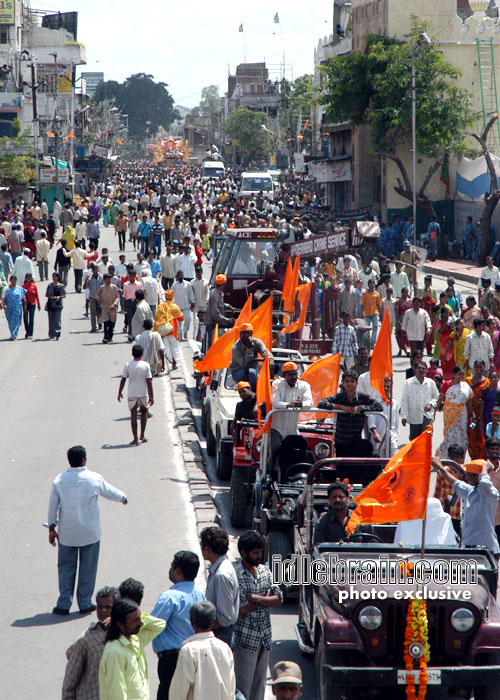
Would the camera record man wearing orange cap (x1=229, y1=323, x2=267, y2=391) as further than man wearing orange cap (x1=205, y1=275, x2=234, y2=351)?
No

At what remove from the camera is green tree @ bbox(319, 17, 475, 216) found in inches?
1604

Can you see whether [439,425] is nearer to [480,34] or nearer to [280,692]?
[280,692]

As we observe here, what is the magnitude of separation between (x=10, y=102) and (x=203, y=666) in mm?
64633

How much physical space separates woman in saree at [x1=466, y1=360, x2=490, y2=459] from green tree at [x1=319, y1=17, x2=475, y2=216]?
2862 centimetres

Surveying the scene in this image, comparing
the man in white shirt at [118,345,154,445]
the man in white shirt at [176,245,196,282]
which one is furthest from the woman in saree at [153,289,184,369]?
the man in white shirt at [176,245,196,282]

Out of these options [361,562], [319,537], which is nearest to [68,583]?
[319,537]

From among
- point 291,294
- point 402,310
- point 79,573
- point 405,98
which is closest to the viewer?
point 79,573

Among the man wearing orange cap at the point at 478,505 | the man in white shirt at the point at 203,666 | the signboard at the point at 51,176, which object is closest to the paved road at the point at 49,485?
the man in white shirt at the point at 203,666

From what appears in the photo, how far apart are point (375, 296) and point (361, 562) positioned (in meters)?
14.8

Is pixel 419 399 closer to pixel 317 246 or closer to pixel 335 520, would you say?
pixel 335 520

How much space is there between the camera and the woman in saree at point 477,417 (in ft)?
43.2

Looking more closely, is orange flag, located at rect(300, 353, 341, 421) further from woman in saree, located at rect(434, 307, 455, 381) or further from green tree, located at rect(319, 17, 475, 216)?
green tree, located at rect(319, 17, 475, 216)

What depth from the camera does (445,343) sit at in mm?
17328

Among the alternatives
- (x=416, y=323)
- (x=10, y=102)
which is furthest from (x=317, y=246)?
(x=10, y=102)
